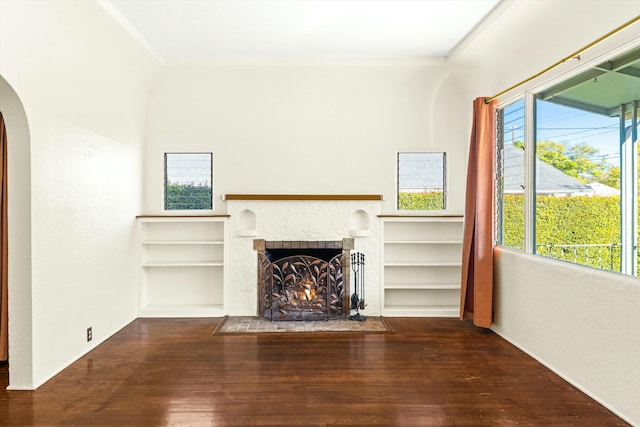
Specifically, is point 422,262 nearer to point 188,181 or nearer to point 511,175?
point 511,175

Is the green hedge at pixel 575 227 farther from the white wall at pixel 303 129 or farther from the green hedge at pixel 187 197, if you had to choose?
the green hedge at pixel 187 197

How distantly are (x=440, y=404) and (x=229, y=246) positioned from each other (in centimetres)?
284

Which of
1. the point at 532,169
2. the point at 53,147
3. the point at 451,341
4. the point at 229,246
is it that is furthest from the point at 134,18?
the point at 451,341

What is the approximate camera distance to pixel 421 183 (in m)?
4.68

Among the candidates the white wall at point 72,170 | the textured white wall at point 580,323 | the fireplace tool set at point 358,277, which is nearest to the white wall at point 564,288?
the textured white wall at point 580,323

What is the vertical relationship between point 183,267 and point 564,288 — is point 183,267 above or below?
below

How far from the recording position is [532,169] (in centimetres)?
336

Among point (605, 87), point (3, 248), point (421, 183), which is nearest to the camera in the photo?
point (605, 87)

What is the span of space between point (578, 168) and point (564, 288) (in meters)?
0.91

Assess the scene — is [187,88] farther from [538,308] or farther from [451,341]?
[538,308]

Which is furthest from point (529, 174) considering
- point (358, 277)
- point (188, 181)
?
point (188, 181)

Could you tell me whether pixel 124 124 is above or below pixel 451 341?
above

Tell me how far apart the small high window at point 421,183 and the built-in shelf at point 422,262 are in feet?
0.75

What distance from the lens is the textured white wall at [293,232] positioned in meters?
4.43
